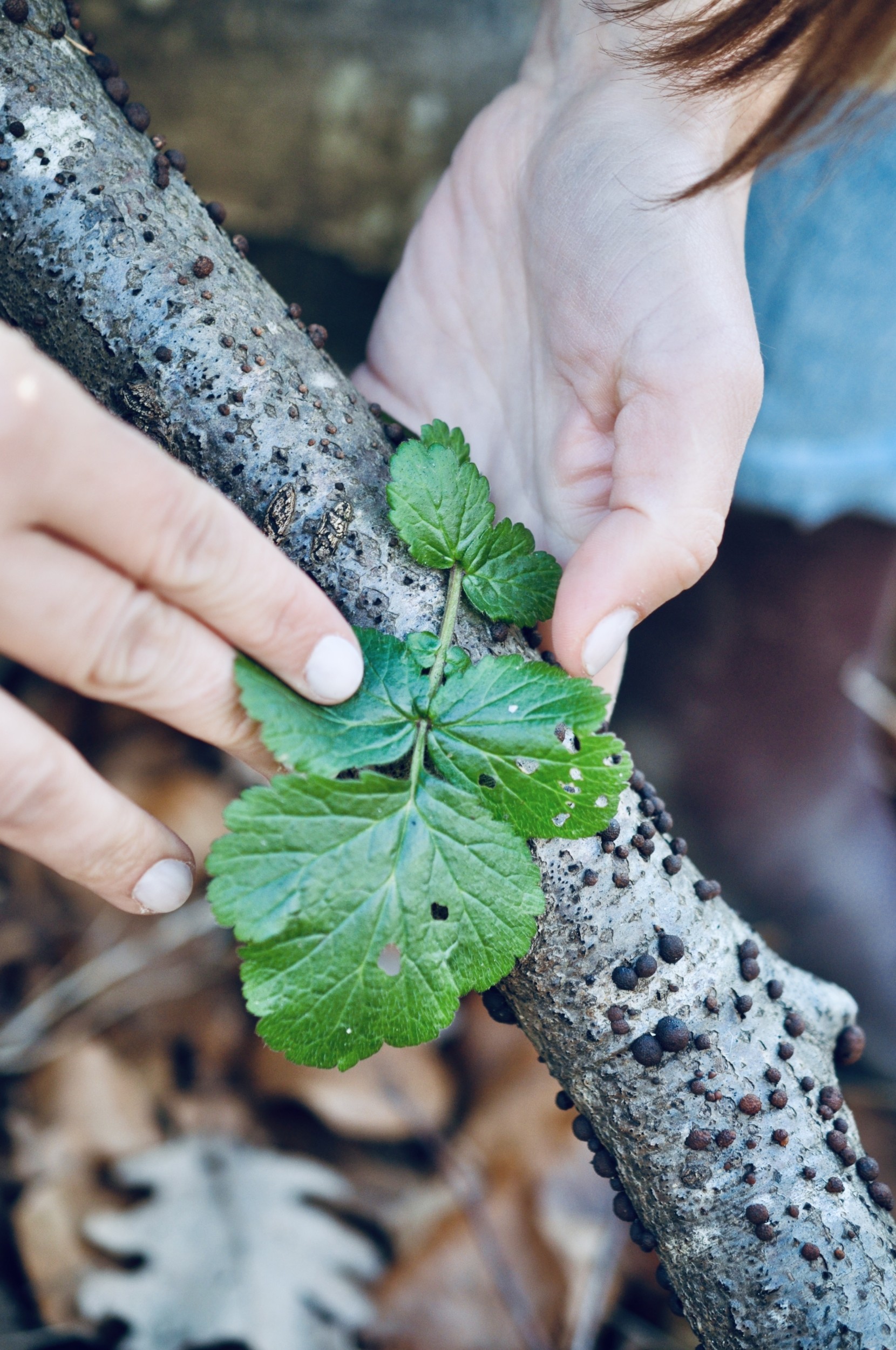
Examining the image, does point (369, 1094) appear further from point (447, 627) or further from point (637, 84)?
point (637, 84)

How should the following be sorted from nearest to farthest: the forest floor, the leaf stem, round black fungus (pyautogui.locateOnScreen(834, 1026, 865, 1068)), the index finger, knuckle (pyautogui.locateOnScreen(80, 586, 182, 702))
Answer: the index finger
knuckle (pyautogui.locateOnScreen(80, 586, 182, 702))
the leaf stem
round black fungus (pyautogui.locateOnScreen(834, 1026, 865, 1068))
the forest floor

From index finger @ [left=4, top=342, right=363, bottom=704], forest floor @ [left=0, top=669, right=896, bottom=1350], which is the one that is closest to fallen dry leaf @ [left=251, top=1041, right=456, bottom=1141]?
forest floor @ [left=0, top=669, right=896, bottom=1350]

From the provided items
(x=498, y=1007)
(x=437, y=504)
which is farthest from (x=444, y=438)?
(x=498, y=1007)

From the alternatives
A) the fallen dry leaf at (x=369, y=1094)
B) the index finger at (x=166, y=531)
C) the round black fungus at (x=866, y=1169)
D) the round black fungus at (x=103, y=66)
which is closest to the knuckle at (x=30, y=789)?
the index finger at (x=166, y=531)

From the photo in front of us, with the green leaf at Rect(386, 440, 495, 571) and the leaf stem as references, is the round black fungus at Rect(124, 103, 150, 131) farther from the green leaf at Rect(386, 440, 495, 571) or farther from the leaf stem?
the leaf stem

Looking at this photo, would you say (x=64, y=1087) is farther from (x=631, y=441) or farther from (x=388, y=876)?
(x=631, y=441)
